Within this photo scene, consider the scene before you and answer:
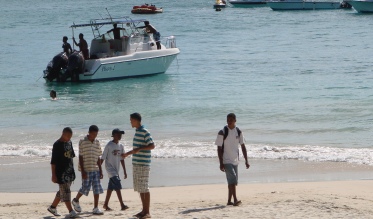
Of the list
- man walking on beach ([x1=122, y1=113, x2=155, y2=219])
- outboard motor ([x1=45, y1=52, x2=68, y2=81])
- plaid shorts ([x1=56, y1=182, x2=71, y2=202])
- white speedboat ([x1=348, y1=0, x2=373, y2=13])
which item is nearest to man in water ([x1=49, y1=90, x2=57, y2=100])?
outboard motor ([x1=45, y1=52, x2=68, y2=81])

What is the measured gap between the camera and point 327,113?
23938 mm

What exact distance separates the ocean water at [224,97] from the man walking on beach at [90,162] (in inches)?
254

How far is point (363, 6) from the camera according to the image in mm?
68812

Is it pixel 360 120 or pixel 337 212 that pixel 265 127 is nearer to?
pixel 360 120

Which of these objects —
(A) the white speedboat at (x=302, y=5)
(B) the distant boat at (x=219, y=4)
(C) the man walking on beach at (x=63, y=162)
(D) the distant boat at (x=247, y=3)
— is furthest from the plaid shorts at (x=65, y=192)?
(D) the distant boat at (x=247, y=3)

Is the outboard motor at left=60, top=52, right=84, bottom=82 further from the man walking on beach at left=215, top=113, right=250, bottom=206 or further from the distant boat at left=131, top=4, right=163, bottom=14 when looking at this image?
the distant boat at left=131, top=4, right=163, bottom=14

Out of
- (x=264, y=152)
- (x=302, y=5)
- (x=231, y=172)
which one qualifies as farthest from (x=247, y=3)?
(x=231, y=172)

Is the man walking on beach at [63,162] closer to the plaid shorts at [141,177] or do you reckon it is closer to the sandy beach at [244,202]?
the sandy beach at [244,202]

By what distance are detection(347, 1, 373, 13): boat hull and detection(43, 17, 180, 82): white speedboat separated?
4121cm

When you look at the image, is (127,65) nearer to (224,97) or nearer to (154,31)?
(154,31)

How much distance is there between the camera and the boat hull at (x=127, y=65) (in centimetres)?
3008

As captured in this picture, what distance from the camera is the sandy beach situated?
10.3 meters

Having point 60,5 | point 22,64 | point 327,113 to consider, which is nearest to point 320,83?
point 327,113

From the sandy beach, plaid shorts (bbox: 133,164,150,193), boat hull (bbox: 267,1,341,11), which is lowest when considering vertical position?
the sandy beach
